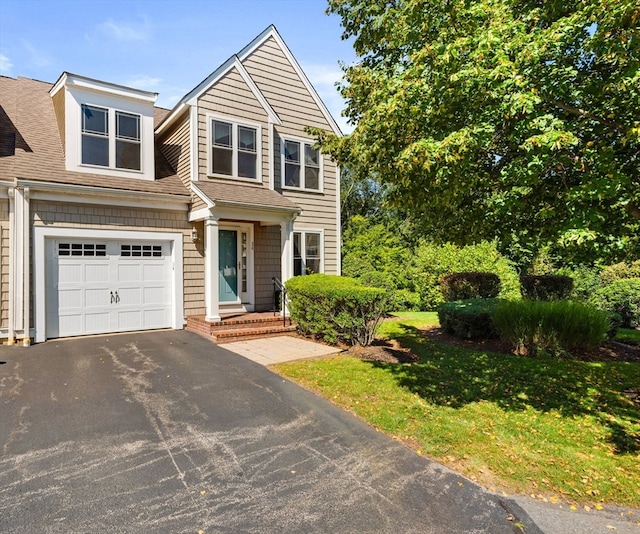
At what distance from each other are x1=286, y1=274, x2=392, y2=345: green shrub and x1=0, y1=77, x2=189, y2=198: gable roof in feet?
14.0

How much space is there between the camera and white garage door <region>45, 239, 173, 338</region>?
880 cm

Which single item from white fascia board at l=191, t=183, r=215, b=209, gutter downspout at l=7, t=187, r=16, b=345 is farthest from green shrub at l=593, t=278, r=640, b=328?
gutter downspout at l=7, t=187, r=16, b=345

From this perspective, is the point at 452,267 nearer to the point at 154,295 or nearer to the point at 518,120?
the point at 154,295

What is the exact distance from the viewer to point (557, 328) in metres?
8.28

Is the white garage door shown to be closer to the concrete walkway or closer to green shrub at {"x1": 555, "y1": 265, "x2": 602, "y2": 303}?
the concrete walkway

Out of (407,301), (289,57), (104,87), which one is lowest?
(407,301)

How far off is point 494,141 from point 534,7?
1.85 m

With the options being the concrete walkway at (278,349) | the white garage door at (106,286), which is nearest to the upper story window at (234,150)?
the white garage door at (106,286)

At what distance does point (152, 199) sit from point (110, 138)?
1.89 m

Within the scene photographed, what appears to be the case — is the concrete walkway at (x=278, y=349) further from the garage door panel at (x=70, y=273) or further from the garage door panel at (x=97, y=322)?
the garage door panel at (x=70, y=273)

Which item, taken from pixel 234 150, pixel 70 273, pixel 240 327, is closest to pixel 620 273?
pixel 240 327

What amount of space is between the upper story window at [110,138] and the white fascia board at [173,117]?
3.35 feet

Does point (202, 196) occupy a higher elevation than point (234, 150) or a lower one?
lower

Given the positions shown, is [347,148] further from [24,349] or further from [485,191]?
[24,349]
